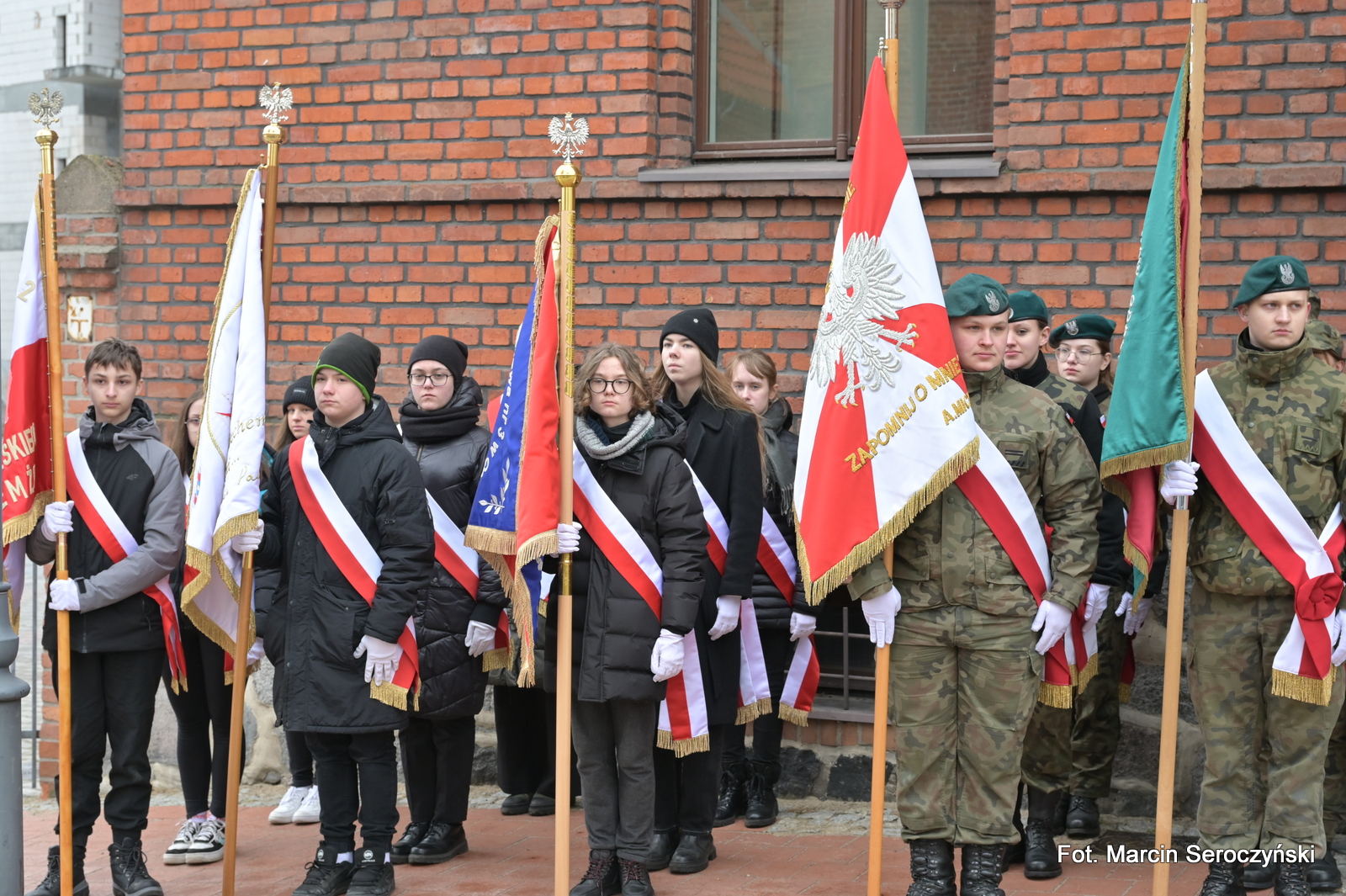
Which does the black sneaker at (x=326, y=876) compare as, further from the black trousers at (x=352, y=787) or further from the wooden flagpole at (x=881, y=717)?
the wooden flagpole at (x=881, y=717)

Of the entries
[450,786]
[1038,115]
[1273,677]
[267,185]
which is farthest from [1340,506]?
[267,185]

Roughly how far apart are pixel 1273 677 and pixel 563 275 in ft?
8.22

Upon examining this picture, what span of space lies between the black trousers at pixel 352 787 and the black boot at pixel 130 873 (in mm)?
714

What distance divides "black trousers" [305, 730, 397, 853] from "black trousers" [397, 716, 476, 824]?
0.39 meters

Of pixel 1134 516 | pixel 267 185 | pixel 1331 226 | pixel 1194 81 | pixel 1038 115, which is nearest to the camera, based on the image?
pixel 1194 81

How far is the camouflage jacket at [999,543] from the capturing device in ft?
14.8

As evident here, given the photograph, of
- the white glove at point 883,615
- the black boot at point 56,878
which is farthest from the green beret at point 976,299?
the black boot at point 56,878

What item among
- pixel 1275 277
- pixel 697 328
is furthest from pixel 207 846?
pixel 1275 277

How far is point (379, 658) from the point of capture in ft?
16.4

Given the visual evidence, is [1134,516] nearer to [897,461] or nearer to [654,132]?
[897,461]

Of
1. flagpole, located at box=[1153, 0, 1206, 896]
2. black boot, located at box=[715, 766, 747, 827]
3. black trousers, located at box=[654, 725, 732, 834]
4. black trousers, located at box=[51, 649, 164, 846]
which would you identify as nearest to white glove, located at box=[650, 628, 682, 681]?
black trousers, located at box=[654, 725, 732, 834]

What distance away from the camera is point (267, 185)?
524cm

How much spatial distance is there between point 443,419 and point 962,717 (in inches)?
89.4

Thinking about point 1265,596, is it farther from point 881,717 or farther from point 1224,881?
point 881,717
